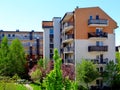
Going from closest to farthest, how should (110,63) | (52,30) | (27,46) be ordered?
(110,63)
(52,30)
(27,46)

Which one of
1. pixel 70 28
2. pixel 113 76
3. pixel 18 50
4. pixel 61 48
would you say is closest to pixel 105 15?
pixel 70 28

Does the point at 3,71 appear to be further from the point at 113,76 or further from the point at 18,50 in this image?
the point at 113,76

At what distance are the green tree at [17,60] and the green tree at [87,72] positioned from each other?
19.2 m

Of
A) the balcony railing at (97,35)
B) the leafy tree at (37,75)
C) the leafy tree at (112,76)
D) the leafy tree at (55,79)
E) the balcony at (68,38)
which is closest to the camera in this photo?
the leafy tree at (55,79)

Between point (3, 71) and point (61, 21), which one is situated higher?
point (61, 21)

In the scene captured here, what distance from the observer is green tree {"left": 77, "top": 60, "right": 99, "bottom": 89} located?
Result: 43875 millimetres

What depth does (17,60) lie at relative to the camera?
61219 mm

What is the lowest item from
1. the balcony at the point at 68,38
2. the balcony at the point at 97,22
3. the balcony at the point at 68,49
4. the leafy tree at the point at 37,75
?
the leafy tree at the point at 37,75

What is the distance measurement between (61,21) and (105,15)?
1235cm

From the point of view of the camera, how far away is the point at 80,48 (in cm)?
4778

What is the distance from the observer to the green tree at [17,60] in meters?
60.2

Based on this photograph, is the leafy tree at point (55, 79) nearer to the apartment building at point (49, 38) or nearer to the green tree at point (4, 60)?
the green tree at point (4, 60)

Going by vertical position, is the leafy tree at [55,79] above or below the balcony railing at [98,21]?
below

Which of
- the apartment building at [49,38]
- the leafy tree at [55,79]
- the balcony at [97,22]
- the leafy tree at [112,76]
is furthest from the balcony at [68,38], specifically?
the leafy tree at [55,79]
